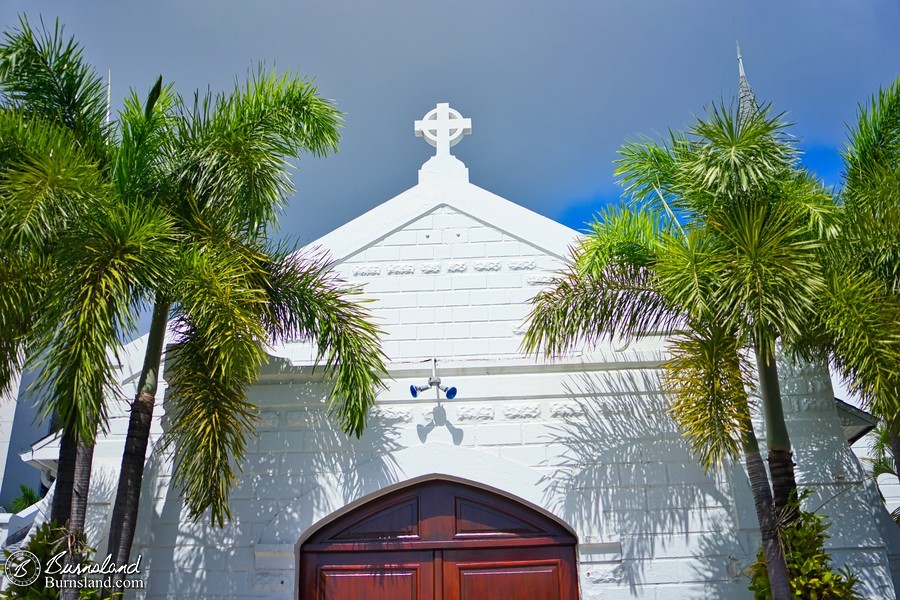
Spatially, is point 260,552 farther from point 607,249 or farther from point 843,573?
point 843,573

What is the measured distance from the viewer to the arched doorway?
8516 millimetres

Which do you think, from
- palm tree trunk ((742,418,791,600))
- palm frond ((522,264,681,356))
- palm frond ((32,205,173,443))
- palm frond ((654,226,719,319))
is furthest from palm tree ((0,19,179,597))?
palm tree trunk ((742,418,791,600))

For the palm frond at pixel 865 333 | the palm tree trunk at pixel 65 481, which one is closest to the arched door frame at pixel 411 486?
the palm tree trunk at pixel 65 481

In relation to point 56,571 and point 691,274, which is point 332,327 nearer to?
point 56,571

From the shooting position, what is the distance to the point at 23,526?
37.7 feet

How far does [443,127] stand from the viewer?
10586 mm

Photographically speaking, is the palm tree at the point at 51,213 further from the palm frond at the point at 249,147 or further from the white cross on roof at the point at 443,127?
the white cross on roof at the point at 443,127

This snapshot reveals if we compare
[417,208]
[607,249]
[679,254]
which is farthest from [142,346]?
[679,254]

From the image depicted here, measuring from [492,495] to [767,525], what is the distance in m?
2.73

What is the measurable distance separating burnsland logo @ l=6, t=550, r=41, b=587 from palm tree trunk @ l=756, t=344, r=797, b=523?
19.3 ft

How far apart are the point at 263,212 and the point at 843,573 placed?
19.8ft

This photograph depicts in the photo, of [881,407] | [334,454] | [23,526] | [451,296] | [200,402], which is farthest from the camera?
[23,526]

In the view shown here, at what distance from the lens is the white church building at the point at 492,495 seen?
837 cm

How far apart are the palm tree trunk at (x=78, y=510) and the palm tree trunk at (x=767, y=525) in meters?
5.24
